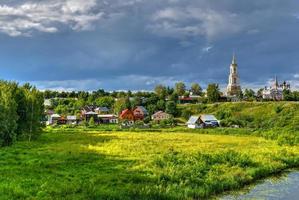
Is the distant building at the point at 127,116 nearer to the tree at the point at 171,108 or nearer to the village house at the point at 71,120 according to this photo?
the tree at the point at 171,108

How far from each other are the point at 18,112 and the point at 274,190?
195 ft

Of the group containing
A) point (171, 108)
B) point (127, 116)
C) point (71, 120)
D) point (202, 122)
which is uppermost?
point (171, 108)

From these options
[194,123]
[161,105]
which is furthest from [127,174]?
[161,105]

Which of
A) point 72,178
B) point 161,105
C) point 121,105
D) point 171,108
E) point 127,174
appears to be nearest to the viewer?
point 72,178

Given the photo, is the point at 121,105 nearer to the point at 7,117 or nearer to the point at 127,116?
the point at 127,116

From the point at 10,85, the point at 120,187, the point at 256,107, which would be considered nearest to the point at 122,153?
the point at 120,187

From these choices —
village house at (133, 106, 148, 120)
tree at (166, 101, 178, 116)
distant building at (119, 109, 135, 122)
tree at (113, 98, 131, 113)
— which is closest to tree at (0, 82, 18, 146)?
distant building at (119, 109, 135, 122)

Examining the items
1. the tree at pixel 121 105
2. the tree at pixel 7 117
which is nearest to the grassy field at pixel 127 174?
the tree at pixel 7 117

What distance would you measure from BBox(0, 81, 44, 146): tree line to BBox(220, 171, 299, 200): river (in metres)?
43.3

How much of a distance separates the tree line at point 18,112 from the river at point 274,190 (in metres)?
43.3

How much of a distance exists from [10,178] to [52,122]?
139 metres

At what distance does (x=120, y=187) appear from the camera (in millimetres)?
34094

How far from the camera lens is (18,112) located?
87.9 metres

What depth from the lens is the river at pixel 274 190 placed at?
124 ft
